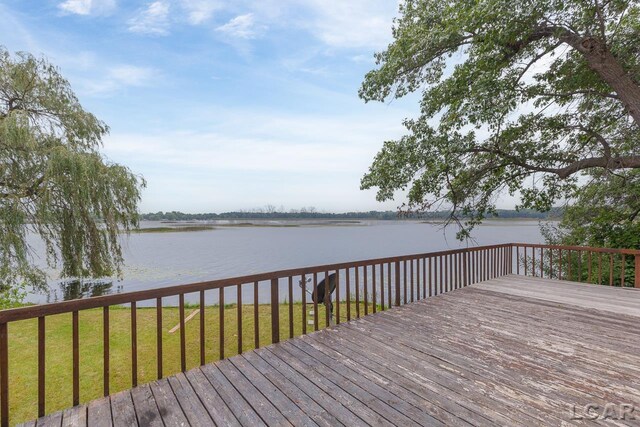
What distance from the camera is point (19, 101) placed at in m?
6.44

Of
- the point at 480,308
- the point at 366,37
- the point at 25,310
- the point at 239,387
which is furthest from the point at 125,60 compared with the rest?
the point at 480,308

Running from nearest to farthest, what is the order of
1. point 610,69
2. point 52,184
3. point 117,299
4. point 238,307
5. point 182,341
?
point 117,299 < point 182,341 < point 238,307 < point 610,69 < point 52,184

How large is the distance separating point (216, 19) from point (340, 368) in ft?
26.4

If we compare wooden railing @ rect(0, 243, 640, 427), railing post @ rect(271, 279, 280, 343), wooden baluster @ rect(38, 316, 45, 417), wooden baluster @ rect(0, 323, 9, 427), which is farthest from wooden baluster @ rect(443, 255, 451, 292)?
wooden baluster @ rect(0, 323, 9, 427)

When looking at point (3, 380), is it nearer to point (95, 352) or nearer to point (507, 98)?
point (95, 352)

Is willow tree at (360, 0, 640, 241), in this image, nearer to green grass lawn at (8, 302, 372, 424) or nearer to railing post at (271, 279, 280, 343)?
railing post at (271, 279, 280, 343)

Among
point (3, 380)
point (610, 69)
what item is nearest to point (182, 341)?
point (3, 380)

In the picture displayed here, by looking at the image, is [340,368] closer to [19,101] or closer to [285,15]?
[285,15]

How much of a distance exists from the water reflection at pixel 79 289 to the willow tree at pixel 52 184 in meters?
1.49

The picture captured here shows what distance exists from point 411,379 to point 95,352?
16.3ft

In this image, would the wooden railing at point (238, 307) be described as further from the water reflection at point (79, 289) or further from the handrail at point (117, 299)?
the water reflection at point (79, 289)

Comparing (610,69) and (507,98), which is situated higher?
(610,69)

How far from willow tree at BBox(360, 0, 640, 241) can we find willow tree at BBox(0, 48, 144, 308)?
6.06 meters

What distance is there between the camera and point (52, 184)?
20.6 feet
